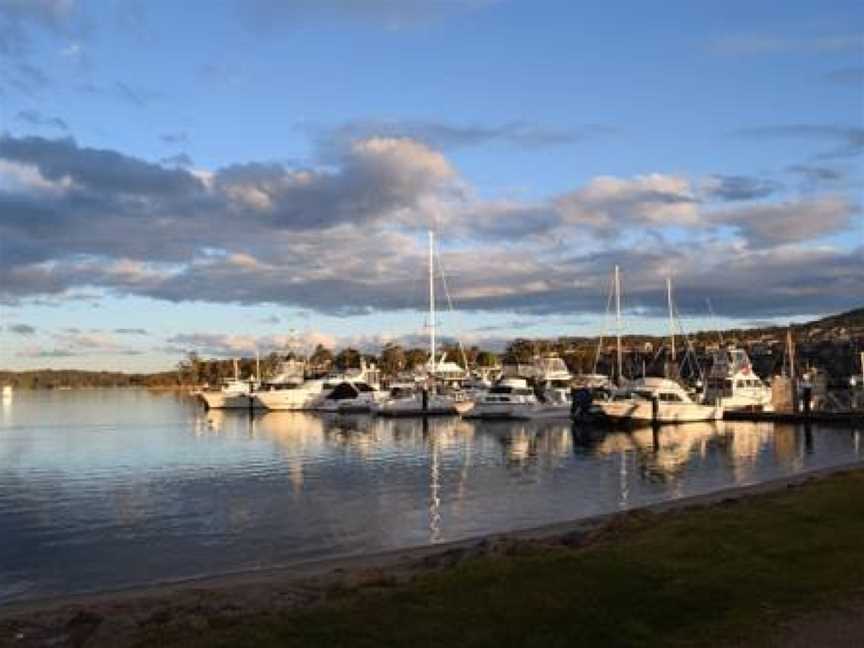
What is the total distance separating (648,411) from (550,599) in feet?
245

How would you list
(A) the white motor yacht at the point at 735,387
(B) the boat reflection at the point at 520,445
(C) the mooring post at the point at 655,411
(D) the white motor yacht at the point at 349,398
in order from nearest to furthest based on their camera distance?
(B) the boat reflection at the point at 520,445 < (C) the mooring post at the point at 655,411 < (A) the white motor yacht at the point at 735,387 < (D) the white motor yacht at the point at 349,398

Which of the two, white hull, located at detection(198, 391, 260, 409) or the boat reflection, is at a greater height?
white hull, located at detection(198, 391, 260, 409)

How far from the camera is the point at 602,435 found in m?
79.2

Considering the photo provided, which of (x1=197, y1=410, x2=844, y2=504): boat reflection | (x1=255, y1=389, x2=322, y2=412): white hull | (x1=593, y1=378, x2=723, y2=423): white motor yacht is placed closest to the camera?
(x1=197, y1=410, x2=844, y2=504): boat reflection

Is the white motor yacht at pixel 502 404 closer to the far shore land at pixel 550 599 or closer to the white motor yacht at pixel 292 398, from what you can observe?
the white motor yacht at pixel 292 398

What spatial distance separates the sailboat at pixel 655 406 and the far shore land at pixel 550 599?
64549 mm

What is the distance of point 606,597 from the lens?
47.0 feet

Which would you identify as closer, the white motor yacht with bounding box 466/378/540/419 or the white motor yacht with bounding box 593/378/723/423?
the white motor yacht with bounding box 593/378/723/423

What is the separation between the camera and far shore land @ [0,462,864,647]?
12.5 m

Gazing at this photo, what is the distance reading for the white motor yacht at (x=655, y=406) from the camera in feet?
285

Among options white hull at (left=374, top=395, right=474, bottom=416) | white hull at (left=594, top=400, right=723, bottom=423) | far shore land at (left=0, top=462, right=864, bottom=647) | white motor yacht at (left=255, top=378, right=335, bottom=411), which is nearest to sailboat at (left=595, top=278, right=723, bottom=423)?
white hull at (left=594, top=400, right=723, bottom=423)

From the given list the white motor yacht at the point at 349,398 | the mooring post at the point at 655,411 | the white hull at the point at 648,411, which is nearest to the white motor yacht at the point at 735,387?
the white hull at the point at 648,411

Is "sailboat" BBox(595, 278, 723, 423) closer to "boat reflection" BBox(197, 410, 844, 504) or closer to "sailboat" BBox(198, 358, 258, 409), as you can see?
"boat reflection" BBox(197, 410, 844, 504)

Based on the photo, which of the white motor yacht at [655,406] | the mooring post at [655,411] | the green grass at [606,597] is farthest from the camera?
the white motor yacht at [655,406]
